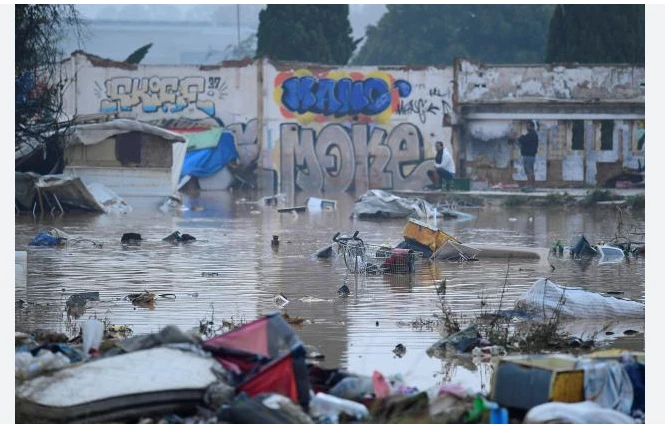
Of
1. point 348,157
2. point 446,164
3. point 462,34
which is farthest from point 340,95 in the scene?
point 462,34

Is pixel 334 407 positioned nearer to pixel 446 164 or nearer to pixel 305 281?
pixel 305 281

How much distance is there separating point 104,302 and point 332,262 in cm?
511

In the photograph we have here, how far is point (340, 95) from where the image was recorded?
142ft

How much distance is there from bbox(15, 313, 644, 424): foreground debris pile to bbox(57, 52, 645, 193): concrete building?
108ft

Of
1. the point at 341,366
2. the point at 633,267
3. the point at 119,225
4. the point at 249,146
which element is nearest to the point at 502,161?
→ the point at 249,146

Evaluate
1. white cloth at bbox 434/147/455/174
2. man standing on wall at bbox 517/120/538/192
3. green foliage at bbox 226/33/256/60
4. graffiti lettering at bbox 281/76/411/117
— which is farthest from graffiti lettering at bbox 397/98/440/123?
green foliage at bbox 226/33/256/60

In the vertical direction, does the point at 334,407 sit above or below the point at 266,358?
below

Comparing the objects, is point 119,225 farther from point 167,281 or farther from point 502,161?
point 502,161

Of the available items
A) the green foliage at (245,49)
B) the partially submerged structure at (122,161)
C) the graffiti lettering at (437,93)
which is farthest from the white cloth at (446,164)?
the green foliage at (245,49)

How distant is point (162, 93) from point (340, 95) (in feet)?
19.3

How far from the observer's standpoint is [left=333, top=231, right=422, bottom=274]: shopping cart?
1714 centimetres

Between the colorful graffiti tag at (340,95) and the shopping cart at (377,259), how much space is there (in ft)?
85.0

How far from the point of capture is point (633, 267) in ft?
60.6

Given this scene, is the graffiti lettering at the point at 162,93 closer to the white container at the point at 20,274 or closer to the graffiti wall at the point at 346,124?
the graffiti wall at the point at 346,124
